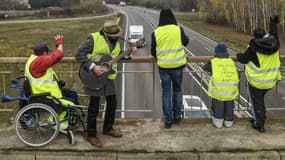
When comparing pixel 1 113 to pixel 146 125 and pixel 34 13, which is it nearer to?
pixel 146 125

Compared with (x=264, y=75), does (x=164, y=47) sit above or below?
above

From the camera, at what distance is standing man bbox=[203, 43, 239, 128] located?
6.44 metres

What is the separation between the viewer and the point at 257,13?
64625 millimetres

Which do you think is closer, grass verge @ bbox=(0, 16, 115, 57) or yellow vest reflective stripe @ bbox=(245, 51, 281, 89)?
yellow vest reflective stripe @ bbox=(245, 51, 281, 89)

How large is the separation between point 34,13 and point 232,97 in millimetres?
104857

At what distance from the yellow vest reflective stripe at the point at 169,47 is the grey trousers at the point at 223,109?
3.01 ft

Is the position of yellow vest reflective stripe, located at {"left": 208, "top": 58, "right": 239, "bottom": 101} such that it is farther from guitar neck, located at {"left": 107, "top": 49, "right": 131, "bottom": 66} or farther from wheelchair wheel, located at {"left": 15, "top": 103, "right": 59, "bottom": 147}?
wheelchair wheel, located at {"left": 15, "top": 103, "right": 59, "bottom": 147}

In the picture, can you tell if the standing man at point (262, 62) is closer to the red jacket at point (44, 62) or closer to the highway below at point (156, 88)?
the highway below at point (156, 88)

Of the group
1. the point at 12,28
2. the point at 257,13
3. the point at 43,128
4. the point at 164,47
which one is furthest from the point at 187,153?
the point at 12,28

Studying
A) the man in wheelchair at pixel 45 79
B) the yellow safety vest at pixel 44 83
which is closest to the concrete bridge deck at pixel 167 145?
the man in wheelchair at pixel 45 79

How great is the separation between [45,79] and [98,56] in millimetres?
855

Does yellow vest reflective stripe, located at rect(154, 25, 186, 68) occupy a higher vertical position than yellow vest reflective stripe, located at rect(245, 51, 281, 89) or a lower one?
higher

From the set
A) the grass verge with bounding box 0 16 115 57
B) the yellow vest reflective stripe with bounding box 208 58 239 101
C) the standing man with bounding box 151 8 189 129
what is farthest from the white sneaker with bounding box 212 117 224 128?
the grass verge with bounding box 0 16 115 57

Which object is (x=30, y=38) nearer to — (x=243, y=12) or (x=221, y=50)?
(x=243, y=12)
